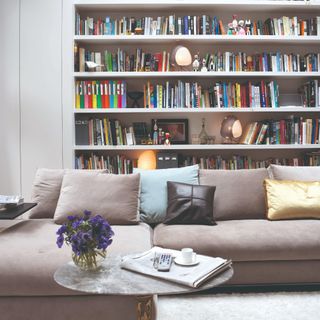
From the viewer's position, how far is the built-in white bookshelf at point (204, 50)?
4.08 meters

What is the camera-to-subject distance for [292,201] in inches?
120

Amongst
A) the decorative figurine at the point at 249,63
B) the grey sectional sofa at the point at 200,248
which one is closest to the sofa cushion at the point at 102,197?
the grey sectional sofa at the point at 200,248

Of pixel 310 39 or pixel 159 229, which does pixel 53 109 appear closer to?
pixel 159 229

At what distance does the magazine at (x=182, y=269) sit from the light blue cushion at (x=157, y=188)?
1.14 meters

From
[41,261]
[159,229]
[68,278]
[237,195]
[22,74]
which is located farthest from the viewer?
[22,74]

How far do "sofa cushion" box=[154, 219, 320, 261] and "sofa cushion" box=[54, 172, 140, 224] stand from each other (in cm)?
33

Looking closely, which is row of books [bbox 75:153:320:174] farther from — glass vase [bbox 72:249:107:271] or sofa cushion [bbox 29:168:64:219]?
glass vase [bbox 72:249:107:271]

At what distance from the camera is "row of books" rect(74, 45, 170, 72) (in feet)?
13.6

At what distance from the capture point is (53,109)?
4.09 metres

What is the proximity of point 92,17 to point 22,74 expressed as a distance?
97 cm

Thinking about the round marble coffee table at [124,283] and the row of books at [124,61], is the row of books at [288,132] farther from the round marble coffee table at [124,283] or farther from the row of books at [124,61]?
the round marble coffee table at [124,283]

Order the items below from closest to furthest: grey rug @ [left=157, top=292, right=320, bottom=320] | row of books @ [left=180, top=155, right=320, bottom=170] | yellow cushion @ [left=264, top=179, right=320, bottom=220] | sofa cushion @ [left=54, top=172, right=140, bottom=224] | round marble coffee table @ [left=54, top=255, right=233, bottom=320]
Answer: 1. round marble coffee table @ [left=54, top=255, right=233, bottom=320]
2. grey rug @ [left=157, top=292, right=320, bottom=320]
3. sofa cushion @ [left=54, top=172, right=140, bottom=224]
4. yellow cushion @ [left=264, top=179, right=320, bottom=220]
5. row of books @ [left=180, top=155, right=320, bottom=170]

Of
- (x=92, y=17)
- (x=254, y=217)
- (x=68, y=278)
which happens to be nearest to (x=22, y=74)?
(x=92, y=17)

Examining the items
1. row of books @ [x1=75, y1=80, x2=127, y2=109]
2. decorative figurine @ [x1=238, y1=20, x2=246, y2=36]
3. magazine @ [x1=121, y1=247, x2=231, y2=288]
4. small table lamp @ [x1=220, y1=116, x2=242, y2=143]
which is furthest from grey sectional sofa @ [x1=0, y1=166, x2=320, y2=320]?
decorative figurine @ [x1=238, y1=20, x2=246, y2=36]
